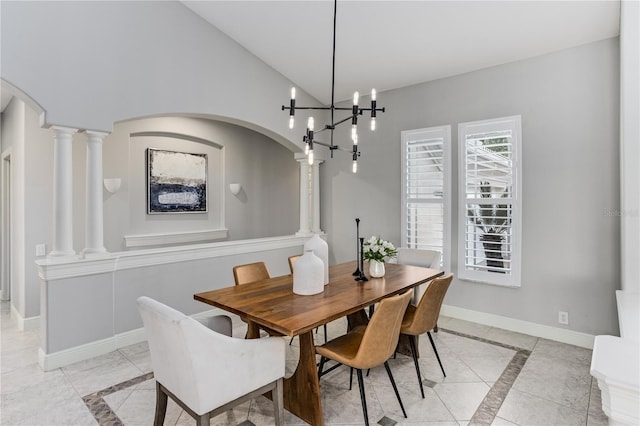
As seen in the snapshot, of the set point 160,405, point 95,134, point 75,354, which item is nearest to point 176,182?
point 95,134

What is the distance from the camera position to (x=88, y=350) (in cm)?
321

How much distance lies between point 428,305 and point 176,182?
13.4 feet

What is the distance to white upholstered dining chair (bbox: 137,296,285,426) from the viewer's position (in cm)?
166

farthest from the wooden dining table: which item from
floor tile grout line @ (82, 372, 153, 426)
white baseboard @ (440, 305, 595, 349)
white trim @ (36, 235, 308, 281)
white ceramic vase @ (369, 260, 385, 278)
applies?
white baseboard @ (440, 305, 595, 349)

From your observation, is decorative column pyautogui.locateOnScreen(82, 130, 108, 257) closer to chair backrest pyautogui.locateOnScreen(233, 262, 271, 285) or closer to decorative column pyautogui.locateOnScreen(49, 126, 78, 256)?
decorative column pyautogui.locateOnScreen(49, 126, 78, 256)

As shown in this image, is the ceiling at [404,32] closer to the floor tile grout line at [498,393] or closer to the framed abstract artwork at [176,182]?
the framed abstract artwork at [176,182]

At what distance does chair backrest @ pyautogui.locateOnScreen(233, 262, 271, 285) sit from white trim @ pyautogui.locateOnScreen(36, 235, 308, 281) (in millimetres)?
1122

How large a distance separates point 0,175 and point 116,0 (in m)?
3.69

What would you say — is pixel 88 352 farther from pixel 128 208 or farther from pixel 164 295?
pixel 128 208

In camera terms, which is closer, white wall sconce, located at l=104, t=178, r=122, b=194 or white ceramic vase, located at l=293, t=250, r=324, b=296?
white ceramic vase, located at l=293, t=250, r=324, b=296

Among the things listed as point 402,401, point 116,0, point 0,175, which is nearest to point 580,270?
point 402,401

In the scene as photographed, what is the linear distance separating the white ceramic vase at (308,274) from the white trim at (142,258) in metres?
1.93

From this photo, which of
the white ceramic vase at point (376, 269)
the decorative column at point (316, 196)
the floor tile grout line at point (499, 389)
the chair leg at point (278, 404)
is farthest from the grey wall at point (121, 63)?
the floor tile grout line at point (499, 389)

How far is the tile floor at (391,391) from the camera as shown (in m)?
2.31
